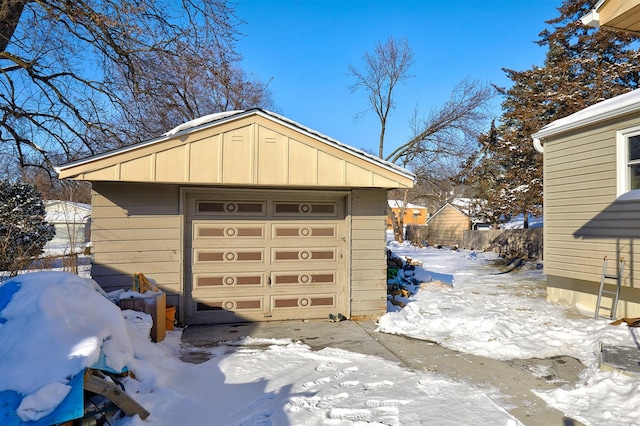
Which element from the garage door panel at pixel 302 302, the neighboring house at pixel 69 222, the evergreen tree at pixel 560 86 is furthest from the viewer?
the evergreen tree at pixel 560 86

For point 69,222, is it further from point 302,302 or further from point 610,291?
point 610,291

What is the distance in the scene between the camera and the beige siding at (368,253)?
7129 millimetres

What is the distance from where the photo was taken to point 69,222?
8945 millimetres

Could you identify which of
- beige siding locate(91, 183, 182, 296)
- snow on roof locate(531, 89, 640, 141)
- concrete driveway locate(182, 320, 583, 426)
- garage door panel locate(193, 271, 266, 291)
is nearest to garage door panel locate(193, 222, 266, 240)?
beige siding locate(91, 183, 182, 296)

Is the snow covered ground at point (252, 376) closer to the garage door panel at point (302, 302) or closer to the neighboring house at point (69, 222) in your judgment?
the garage door panel at point (302, 302)

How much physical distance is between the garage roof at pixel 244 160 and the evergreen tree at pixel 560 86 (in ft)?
50.3

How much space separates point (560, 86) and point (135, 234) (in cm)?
1955

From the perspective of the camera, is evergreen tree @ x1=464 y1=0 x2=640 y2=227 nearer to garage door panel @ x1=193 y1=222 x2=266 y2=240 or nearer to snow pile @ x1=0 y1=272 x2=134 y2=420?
garage door panel @ x1=193 y1=222 x2=266 y2=240

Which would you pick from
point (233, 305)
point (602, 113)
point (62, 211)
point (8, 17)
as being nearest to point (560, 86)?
point (602, 113)

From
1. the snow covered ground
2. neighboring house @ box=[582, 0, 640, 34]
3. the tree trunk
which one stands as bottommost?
the snow covered ground

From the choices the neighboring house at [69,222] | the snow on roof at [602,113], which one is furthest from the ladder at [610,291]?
the neighboring house at [69,222]

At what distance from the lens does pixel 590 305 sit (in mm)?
8156

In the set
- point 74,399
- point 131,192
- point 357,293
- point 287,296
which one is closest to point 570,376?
point 357,293

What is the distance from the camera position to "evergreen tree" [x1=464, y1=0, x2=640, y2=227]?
17875 millimetres
